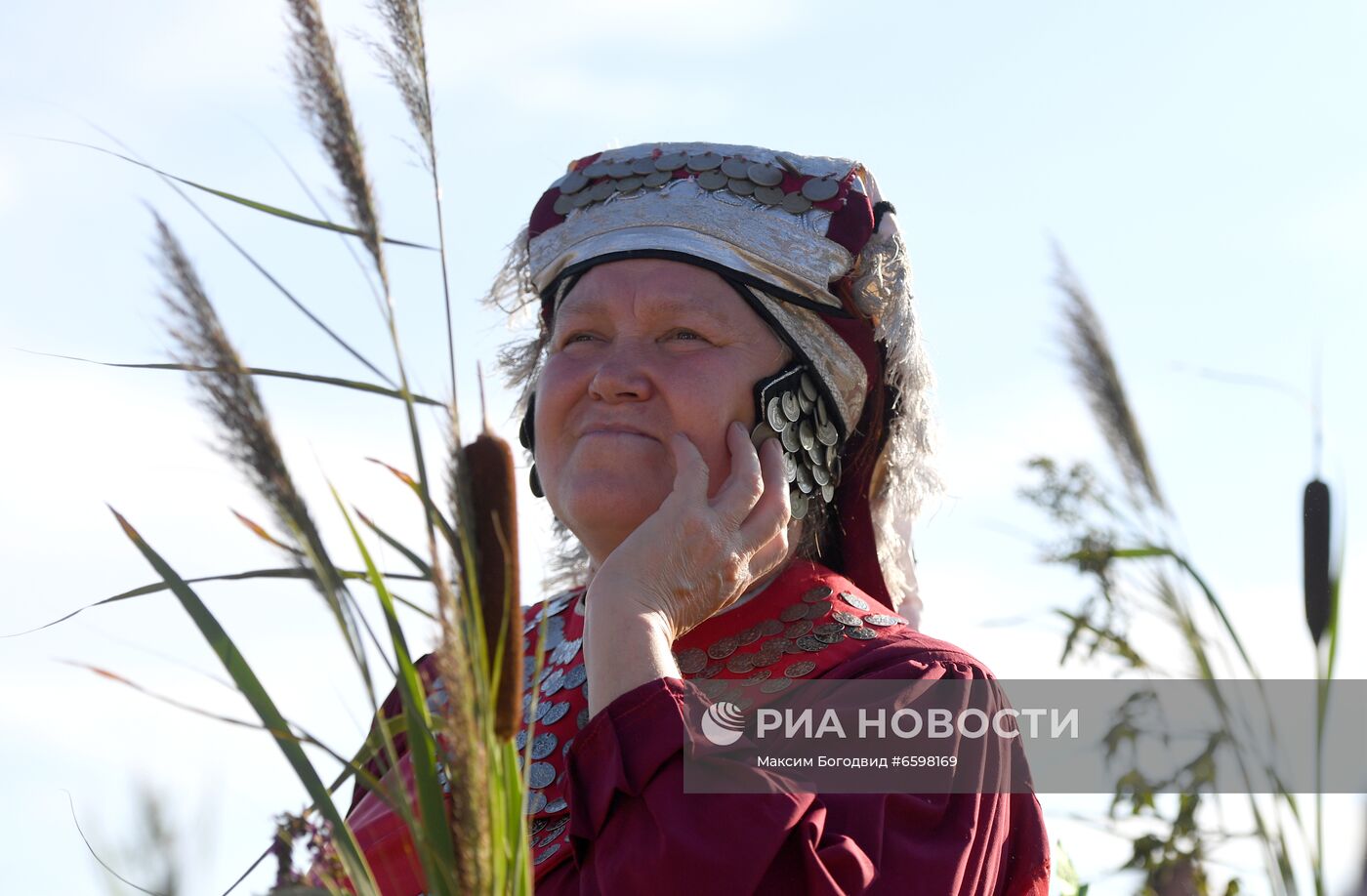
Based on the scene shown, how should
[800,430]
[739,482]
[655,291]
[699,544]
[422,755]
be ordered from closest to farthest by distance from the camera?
1. [422,755]
2. [699,544]
3. [739,482]
4. [655,291]
5. [800,430]

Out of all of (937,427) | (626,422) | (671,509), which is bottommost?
(671,509)

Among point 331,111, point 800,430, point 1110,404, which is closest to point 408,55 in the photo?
point 331,111

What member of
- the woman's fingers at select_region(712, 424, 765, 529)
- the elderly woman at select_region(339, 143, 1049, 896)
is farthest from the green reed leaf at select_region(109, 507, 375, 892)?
the woman's fingers at select_region(712, 424, 765, 529)

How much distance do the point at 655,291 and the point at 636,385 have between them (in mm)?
230

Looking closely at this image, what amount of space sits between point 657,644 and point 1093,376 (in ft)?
4.44

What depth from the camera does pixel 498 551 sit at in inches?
50.2

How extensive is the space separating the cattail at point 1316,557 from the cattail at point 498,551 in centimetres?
62

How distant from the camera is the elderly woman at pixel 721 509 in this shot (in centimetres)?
222

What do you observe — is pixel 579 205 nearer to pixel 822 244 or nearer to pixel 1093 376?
pixel 822 244

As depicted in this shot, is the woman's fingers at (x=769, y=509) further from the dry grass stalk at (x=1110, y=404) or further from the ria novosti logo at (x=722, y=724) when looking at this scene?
the dry grass stalk at (x=1110, y=404)

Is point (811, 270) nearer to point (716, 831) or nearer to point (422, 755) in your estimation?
point (716, 831)

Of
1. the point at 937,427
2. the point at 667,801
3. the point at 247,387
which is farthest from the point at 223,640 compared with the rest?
the point at 937,427

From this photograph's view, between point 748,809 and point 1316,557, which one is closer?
point 1316,557

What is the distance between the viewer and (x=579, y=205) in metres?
3.29
